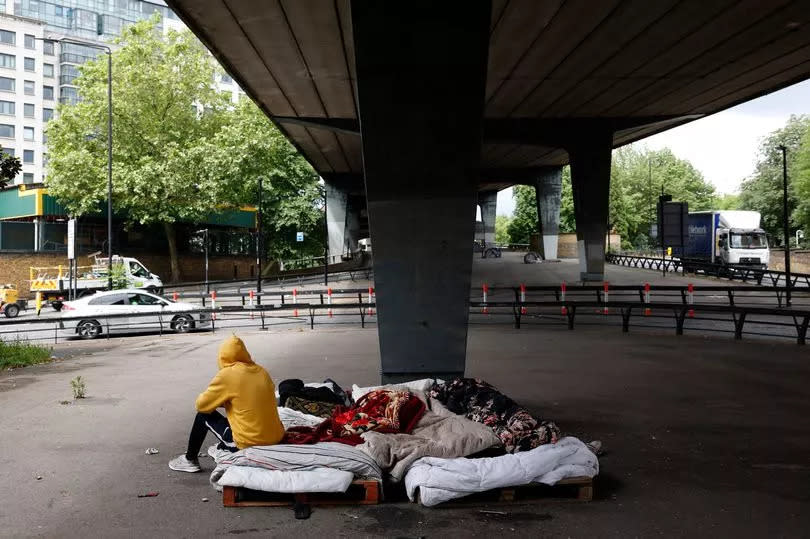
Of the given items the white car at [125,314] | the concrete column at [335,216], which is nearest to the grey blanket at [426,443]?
the white car at [125,314]

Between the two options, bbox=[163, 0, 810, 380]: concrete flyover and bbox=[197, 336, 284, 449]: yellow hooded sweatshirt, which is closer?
bbox=[197, 336, 284, 449]: yellow hooded sweatshirt

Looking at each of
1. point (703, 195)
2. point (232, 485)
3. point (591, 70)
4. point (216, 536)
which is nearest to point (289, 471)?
point (232, 485)

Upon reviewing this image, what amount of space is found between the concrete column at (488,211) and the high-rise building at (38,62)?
3262cm

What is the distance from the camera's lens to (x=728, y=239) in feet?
158

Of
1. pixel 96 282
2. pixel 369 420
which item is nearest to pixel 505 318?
pixel 369 420

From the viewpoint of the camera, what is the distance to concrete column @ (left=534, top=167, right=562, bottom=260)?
191ft

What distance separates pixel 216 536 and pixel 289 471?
34.4 inches

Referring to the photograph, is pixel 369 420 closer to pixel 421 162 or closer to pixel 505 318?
pixel 421 162

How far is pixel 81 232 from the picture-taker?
50.0 m

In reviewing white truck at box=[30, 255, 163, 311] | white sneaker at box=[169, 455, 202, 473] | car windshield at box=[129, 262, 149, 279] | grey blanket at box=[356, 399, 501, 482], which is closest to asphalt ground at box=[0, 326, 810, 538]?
white sneaker at box=[169, 455, 202, 473]

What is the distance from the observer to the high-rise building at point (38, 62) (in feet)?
258

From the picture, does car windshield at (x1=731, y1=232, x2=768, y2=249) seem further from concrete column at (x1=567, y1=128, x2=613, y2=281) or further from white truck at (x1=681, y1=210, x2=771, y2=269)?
concrete column at (x1=567, y1=128, x2=613, y2=281)

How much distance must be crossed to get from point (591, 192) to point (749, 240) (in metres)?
17.1

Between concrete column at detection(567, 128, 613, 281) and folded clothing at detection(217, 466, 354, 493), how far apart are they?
95.7 ft
